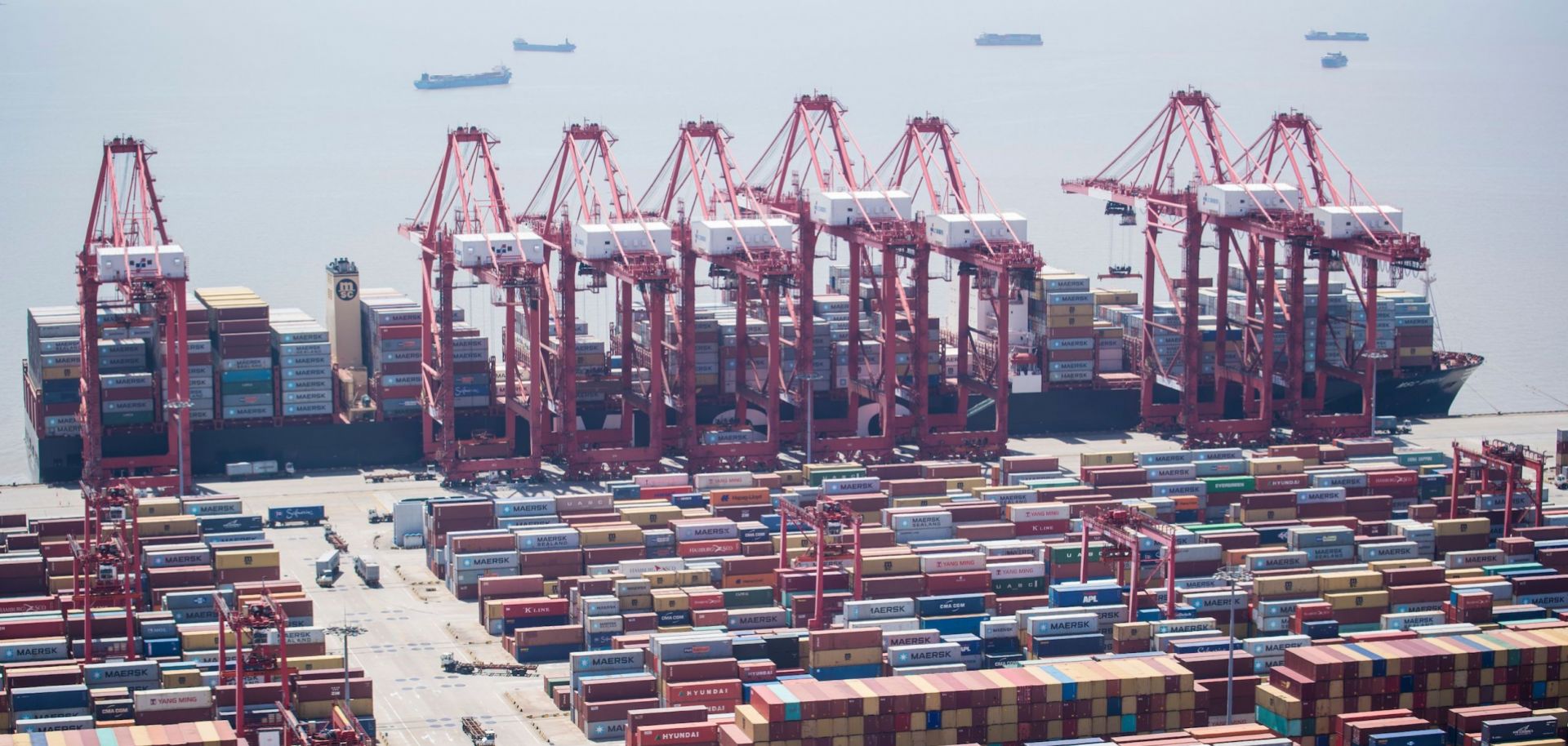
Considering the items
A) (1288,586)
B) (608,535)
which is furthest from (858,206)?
(1288,586)

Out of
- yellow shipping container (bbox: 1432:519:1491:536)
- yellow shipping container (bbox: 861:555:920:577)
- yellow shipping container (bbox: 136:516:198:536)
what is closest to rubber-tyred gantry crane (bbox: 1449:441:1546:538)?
yellow shipping container (bbox: 1432:519:1491:536)

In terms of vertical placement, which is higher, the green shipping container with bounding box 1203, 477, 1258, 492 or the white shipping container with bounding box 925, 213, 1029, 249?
the white shipping container with bounding box 925, 213, 1029, 249

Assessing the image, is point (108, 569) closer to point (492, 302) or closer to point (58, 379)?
point (58, 379)

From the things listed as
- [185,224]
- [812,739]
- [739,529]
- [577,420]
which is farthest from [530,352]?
[185,224]

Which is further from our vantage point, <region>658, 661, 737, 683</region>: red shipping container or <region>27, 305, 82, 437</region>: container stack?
<region>27, 305, 82, 437</region>: container stack

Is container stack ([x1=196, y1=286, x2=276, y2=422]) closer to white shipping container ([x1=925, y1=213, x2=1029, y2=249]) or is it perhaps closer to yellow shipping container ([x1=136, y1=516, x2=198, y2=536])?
yellow shipping container ([x1=136, y1=516, x2=198, y2=536])

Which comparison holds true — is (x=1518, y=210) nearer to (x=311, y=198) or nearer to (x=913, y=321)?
(x=311, y=198)
